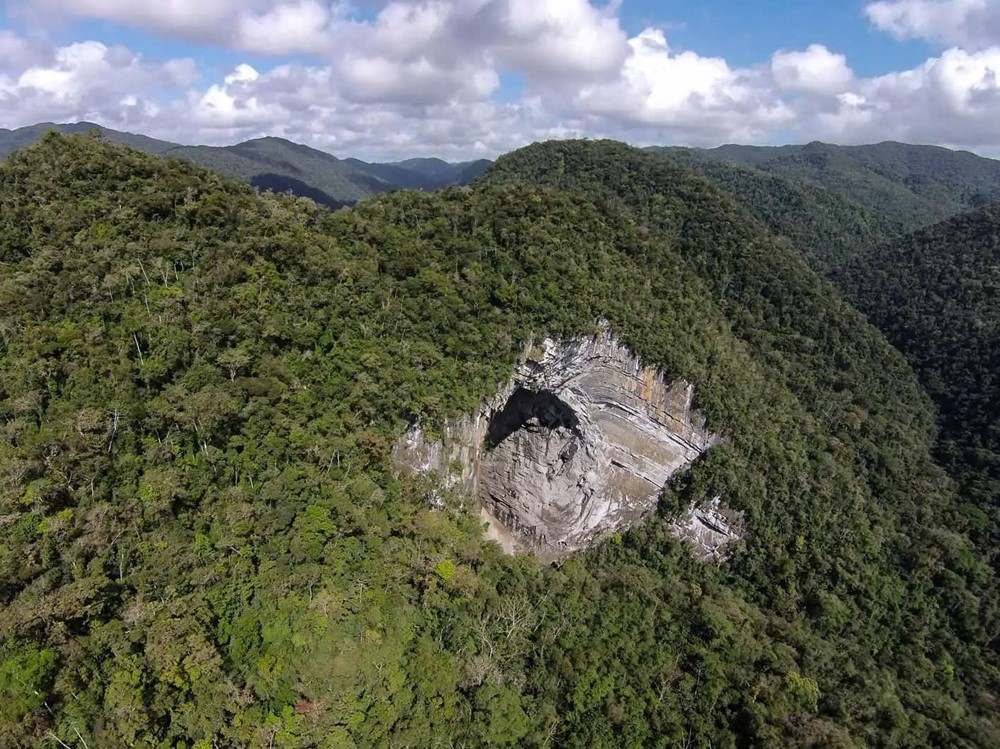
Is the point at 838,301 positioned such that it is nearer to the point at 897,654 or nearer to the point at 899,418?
the point at 899,418

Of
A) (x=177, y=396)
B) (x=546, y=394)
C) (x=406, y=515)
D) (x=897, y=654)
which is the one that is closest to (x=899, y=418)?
(x=897, y=654)

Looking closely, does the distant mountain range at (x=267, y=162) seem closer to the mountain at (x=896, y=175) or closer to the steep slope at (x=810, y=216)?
the steep slope at (x=810, y=216)

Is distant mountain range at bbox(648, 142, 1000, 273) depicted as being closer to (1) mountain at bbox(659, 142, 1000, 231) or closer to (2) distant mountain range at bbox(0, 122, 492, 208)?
(1) mountain at bbox(659, 142, 1000, 231)

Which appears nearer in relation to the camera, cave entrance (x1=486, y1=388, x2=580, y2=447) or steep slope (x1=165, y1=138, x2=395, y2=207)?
cave entrance (x1=486, y1=388, x2=580, y2=447)

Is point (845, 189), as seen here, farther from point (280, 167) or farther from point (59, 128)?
point (59, 128)

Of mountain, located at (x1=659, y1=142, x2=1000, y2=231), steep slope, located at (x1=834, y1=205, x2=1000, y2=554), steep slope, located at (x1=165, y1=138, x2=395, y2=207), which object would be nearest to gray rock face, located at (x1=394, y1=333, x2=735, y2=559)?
steep slope, located at (x1=834, y1=205, x2=1000, y2=554)

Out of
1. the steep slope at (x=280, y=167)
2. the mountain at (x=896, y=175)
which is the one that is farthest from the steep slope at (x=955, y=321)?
the steep slope at (x=280, y=167)
